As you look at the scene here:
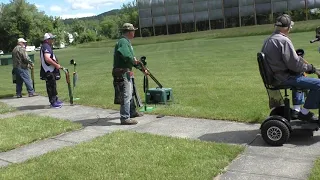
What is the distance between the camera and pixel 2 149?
6.46 meters

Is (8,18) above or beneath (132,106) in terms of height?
above

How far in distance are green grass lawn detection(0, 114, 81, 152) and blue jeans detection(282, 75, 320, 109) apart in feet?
13.6

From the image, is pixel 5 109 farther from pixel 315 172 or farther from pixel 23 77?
pixel 315 172

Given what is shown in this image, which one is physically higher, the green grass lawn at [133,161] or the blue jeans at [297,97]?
the blue jeans at [297,97]

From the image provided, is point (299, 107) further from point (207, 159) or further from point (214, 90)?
point (214, 90)

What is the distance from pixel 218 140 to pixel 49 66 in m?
5.50

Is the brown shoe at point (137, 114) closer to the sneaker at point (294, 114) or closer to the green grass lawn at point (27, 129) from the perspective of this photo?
the green grass lawn at point (27, 129)

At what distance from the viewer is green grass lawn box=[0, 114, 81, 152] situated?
6.87 m

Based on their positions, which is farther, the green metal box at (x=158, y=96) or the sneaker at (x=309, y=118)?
the green metal box at (x=158, y=96)

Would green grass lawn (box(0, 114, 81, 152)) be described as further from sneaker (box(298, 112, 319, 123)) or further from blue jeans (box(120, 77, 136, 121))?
sneaker (box(298, 112, 319, 123))

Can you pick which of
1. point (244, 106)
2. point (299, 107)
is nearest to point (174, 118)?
point (244, 106)

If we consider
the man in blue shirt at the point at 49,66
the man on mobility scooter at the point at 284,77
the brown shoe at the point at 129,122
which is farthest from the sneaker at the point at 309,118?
the man in blue shirt at the point at 49,66

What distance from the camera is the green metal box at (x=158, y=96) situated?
31.7 ft

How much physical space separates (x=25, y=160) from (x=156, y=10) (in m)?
71.8
